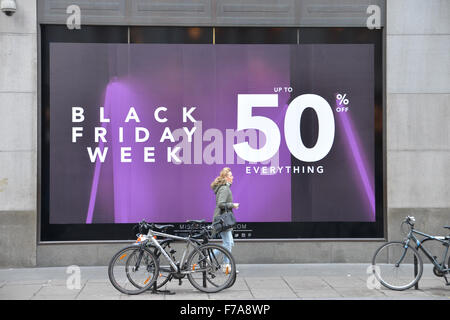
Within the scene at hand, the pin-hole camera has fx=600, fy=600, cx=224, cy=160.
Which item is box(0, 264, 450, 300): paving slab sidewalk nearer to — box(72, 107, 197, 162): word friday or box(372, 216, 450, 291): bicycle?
box(372, 216, 450, 291): bicycle

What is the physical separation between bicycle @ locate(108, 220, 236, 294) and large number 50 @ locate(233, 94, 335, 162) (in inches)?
130

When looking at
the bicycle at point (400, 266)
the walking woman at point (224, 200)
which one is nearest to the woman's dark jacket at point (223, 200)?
the walking woman at point (224, 200)

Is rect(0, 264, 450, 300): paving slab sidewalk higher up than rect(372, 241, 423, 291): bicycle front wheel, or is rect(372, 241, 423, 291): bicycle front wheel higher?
rect(372, 241, 423, 291): bicycle front wheel

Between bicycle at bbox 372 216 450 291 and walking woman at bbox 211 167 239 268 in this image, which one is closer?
bicycle at bbox 372 216 450 291

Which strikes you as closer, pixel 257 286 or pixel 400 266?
pixel 400 266

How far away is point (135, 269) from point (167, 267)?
50 centimetres

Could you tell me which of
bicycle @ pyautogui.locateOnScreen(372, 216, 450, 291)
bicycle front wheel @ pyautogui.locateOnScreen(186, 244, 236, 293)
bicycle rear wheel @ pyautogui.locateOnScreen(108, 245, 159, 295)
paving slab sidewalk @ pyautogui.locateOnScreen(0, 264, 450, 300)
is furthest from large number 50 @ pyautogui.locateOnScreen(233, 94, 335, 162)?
bicycle rear wheel @ pyautogui.locateOnScreen(108, 245, 159, 295)

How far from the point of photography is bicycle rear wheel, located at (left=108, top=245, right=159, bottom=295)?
898 centimetres

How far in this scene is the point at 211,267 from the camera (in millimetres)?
9086

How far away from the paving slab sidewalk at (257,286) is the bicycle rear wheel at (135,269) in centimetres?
16

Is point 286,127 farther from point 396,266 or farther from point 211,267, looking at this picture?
point 211,267

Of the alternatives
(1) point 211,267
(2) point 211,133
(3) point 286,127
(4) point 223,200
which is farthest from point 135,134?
(1) point 211,267

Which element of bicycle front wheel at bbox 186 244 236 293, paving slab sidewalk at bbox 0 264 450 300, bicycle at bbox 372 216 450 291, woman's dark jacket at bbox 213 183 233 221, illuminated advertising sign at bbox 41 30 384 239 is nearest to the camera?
paving slab sidewalk at bbox 0 264 450 300

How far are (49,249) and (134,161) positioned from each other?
2.36m
